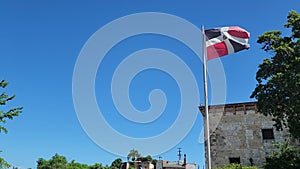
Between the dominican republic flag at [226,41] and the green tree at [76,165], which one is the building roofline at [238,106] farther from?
the green tree at [76,165]

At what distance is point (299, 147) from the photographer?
24859 mm

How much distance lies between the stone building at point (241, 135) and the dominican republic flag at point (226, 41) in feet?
52.6

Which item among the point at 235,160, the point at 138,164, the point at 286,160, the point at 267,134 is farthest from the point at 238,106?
the point at 138,164

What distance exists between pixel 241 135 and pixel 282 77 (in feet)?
37.5

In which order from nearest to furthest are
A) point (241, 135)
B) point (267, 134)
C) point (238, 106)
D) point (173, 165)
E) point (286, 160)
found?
1. point (286, 160)
2. point (267, 134)
3. point (241, 135)
4. point (238, 106)
5. point (173, 165)

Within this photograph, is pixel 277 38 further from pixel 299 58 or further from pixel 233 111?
pixel 233 111

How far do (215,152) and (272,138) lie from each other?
17.7 ft

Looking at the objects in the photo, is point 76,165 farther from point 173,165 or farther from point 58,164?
point 173,165

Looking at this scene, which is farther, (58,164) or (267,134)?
(58,164)

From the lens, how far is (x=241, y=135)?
89.1 feet

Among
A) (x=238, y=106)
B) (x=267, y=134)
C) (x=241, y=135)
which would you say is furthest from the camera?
(x=238, y=106)

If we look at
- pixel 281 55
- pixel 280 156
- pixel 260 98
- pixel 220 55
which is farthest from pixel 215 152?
pixel 220 55

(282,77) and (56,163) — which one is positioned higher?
(282,77)

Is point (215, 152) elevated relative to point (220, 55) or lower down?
lower down
